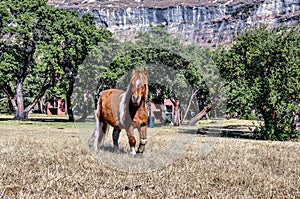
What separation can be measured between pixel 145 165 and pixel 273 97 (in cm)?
1434

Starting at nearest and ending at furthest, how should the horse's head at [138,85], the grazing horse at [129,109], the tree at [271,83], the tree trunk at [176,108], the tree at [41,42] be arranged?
1. the horse's head at [138,85]
2. the grazing horse at [129,109]
3. the tree at [271,83]
4. the tree trunk at [176,108]
5. the tree at [41,42]

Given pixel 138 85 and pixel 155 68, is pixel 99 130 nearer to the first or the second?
pixel 138 85

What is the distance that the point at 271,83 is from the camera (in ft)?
70.2

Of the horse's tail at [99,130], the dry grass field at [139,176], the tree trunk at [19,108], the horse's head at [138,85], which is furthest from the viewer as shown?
the tree trunk at [19,108]

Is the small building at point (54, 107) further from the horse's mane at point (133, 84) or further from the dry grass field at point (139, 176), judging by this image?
the dry grass field at point (139, 176)

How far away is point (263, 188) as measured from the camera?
6.59 metres

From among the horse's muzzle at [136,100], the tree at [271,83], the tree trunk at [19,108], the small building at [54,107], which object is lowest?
the small building at [54,107]

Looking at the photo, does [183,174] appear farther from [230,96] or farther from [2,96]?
[2,96]

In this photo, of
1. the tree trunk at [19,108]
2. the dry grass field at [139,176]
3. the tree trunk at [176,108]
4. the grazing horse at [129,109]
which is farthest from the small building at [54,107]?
the dry grass field at [139,176]

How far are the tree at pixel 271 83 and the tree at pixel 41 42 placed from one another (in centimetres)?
1939

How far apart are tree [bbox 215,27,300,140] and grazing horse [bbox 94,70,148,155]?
1244cm

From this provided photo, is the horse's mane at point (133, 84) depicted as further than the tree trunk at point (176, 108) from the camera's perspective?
No

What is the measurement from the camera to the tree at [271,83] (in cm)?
2130

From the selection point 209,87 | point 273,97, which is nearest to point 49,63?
point 209,87
